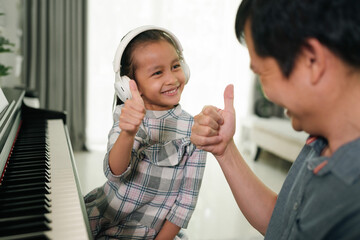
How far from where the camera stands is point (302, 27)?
600 mm

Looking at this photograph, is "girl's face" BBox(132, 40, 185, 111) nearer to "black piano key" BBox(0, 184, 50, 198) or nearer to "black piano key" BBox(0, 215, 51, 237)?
A: "black piano key" BBox(0, 184, 50, 198)

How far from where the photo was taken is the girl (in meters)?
1.26

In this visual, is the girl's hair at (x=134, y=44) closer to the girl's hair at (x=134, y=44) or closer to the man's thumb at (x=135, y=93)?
the girl's hair at (x=134, y=44)

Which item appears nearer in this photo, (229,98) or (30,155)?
(229,98)

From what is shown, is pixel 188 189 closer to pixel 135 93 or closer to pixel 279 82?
pixel 135 93

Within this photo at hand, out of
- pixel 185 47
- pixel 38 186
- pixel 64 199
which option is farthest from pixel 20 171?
pixel 185 47

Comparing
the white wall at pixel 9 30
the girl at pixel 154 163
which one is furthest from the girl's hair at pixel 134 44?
the white wall at pixel 9 30

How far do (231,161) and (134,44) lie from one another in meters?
0.57

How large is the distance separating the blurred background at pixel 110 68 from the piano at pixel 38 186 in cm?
207

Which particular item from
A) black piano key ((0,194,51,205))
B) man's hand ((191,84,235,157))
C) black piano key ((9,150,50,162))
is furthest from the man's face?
black piano key ((9,150,50,162))

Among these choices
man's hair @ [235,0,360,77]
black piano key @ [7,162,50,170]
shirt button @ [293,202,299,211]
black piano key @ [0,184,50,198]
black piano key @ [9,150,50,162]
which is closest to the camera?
man's hair @ [235,0,360,77]

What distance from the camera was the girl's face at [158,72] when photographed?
4.07 ft

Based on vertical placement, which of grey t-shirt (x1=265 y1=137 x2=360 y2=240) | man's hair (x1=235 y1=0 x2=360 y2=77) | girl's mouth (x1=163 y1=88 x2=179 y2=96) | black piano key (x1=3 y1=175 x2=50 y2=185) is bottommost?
black piano key (x1=3 y1=175 x2=50 y2=185)

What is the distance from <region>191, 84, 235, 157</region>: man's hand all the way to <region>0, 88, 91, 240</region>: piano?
39 centimetres
